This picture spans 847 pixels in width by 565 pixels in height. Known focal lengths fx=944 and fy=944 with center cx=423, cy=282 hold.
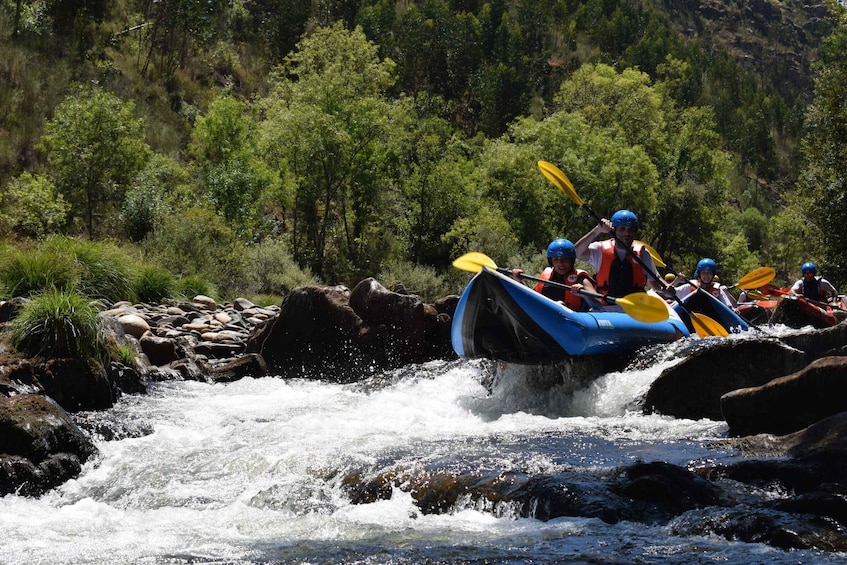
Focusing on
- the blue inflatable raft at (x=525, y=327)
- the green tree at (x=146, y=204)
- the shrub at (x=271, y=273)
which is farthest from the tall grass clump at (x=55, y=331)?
the green tree at (x=146, y=204)

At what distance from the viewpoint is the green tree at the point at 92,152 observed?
18.5 meters

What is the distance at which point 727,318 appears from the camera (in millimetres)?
11172

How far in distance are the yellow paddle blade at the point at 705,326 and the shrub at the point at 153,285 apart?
758 centimetres

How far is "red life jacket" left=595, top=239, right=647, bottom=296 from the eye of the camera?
381 inches

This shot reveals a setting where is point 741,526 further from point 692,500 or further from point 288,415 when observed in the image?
point 288,415

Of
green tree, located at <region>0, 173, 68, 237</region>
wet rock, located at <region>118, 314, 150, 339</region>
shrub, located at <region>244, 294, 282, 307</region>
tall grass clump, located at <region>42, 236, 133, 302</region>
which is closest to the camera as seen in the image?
wet rock, located at <region>118, 314, 150, 339</region>

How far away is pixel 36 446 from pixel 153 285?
8.07 meters

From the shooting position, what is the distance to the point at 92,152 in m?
18.7

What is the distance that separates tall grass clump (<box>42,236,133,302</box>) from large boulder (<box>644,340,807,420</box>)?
312 inches

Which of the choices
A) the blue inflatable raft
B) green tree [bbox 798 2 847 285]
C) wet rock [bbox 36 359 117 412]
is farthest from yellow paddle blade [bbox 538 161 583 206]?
green tree [bbox 798 2 847 285]

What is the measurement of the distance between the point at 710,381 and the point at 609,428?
919mm

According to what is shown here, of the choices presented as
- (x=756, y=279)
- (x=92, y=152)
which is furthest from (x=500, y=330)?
(x=92, y=152)

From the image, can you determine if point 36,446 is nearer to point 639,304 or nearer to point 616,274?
point 639,304

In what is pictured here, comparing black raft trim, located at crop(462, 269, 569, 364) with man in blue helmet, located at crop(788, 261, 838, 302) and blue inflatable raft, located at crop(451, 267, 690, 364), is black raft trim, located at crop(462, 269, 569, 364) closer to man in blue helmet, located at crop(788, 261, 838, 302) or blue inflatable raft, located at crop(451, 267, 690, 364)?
blue inflatable raft, located at crop(451, 267, 690, 364)
